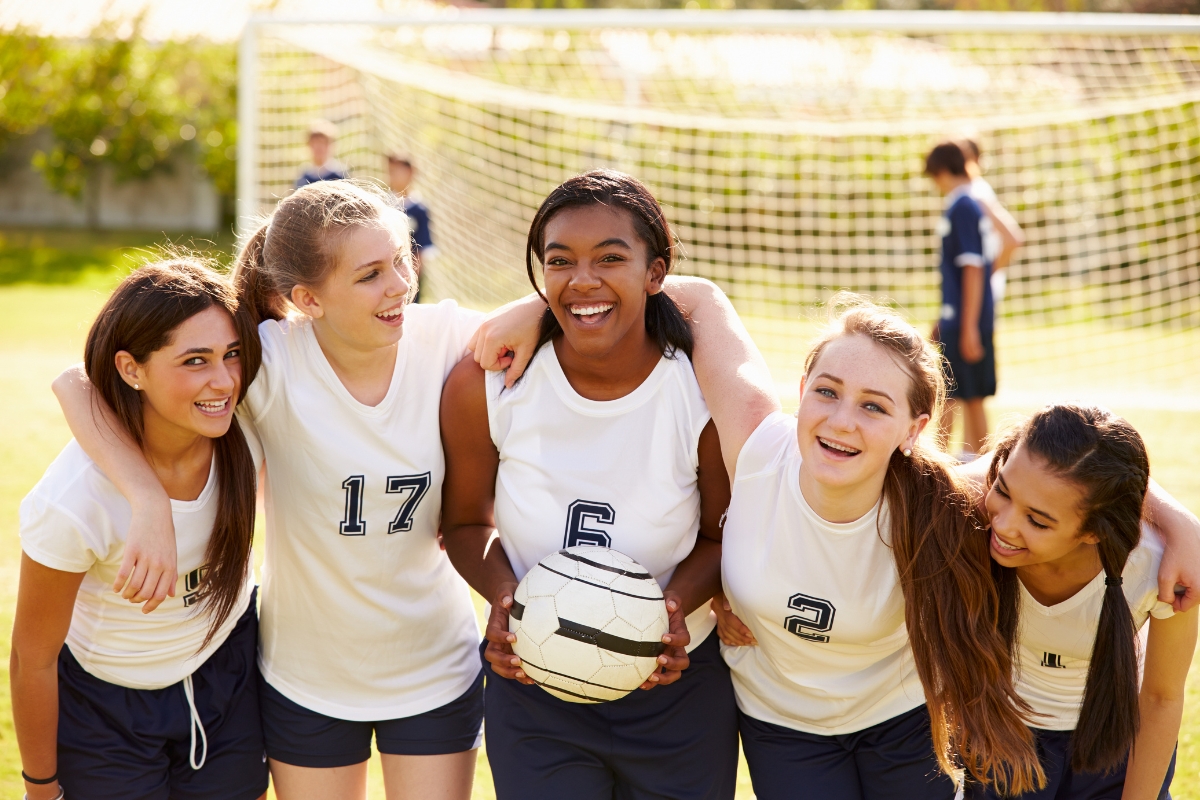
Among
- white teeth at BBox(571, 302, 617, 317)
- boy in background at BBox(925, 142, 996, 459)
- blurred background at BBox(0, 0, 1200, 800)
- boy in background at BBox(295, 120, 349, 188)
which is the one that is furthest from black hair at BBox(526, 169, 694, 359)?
boy in background at BBox(295, 120, 349, 188)

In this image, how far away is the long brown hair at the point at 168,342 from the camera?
2443 mm

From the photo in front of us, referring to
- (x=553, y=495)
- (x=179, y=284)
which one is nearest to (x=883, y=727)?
(x=553, y=495)

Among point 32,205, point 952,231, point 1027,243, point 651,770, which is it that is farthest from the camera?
point 32,205

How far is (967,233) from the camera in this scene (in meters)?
6.82

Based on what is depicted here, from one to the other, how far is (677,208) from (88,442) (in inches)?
419

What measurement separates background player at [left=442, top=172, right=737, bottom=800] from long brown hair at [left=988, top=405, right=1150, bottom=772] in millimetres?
789

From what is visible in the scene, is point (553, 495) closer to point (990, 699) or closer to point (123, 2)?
point (990, 699)

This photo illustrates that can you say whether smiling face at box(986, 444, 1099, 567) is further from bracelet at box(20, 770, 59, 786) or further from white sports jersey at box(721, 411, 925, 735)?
bracelet at box(20, 770, 59, 786)

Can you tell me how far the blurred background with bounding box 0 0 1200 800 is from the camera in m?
8.60

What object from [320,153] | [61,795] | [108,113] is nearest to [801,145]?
[320,153]

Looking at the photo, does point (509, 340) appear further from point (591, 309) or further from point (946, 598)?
point (946, 598)

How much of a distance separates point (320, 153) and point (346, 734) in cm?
741

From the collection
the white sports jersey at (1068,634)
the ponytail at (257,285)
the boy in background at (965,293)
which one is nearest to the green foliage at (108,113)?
the boy in background at (965,293)

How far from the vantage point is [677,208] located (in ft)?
41.3
